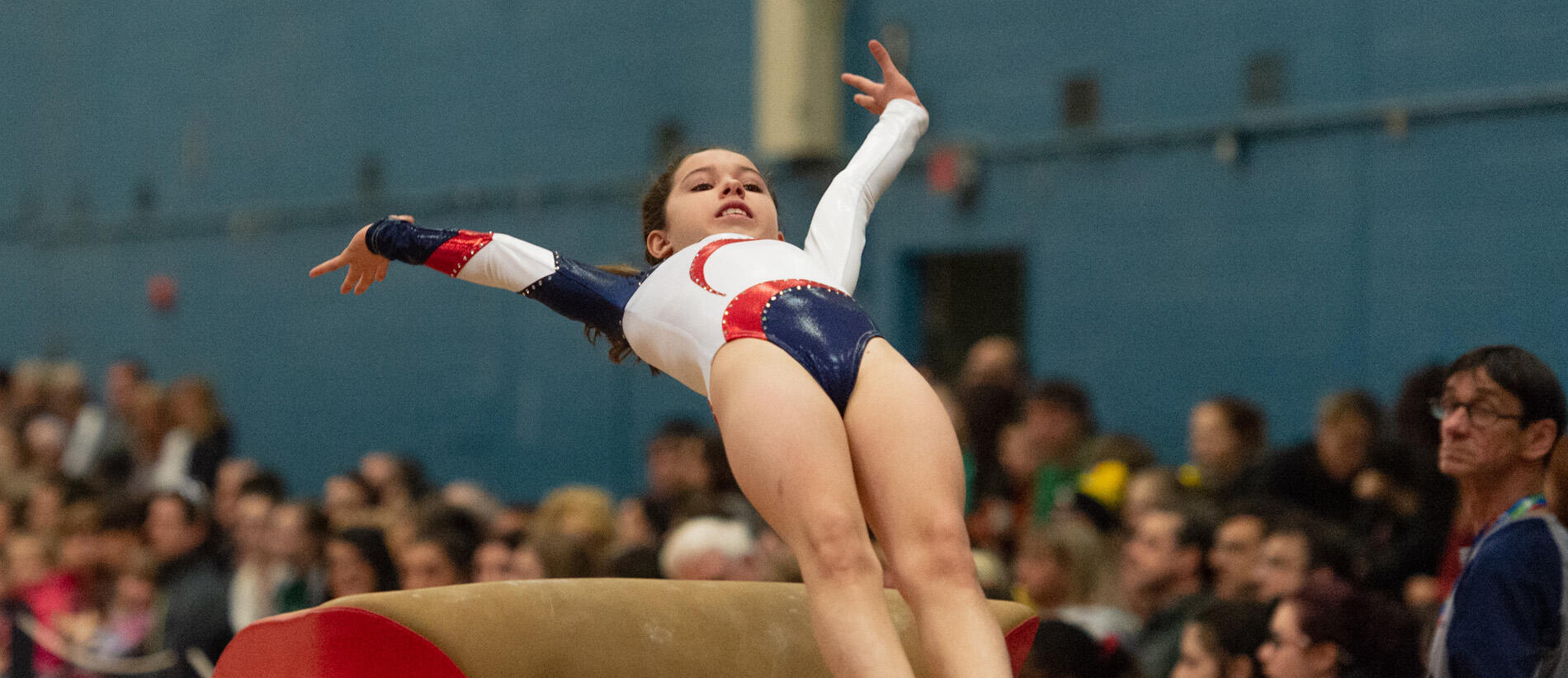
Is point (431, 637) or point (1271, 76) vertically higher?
point (1271, 76)

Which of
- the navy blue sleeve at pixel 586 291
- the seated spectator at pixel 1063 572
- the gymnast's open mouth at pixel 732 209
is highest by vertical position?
the gymnast's open mouth at pixel 732 209

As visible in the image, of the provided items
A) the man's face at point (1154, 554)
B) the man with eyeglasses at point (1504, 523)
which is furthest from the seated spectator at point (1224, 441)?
the man with eyeglasses at point (1504, 523)

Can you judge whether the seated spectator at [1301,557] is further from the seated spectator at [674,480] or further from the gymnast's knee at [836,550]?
the seated spectator at [674,480]

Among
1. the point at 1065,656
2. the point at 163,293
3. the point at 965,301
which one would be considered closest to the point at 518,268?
the point at 1065,656

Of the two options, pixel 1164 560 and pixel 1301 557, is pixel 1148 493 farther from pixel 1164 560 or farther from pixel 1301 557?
pixel 1301 557

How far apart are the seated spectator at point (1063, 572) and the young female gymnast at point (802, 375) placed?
1630 millimetres

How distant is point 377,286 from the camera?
35.2 feet

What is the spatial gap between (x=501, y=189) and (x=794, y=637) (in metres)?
7.13

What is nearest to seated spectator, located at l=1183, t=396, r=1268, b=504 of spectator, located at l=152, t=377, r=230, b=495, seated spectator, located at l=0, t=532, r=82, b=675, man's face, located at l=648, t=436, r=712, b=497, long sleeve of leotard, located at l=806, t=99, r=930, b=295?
man's face, located at l=648, t=436, r=712, b=497

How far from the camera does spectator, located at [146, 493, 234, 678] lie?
5403 millimetres

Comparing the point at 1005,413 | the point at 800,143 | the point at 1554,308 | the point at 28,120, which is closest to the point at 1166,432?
the point at 1005,413

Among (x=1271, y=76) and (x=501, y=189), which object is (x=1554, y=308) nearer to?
(x=1271, y=76)

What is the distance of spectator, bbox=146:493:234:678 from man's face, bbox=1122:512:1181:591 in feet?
8.98

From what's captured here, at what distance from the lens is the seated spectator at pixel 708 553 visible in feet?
17.0
